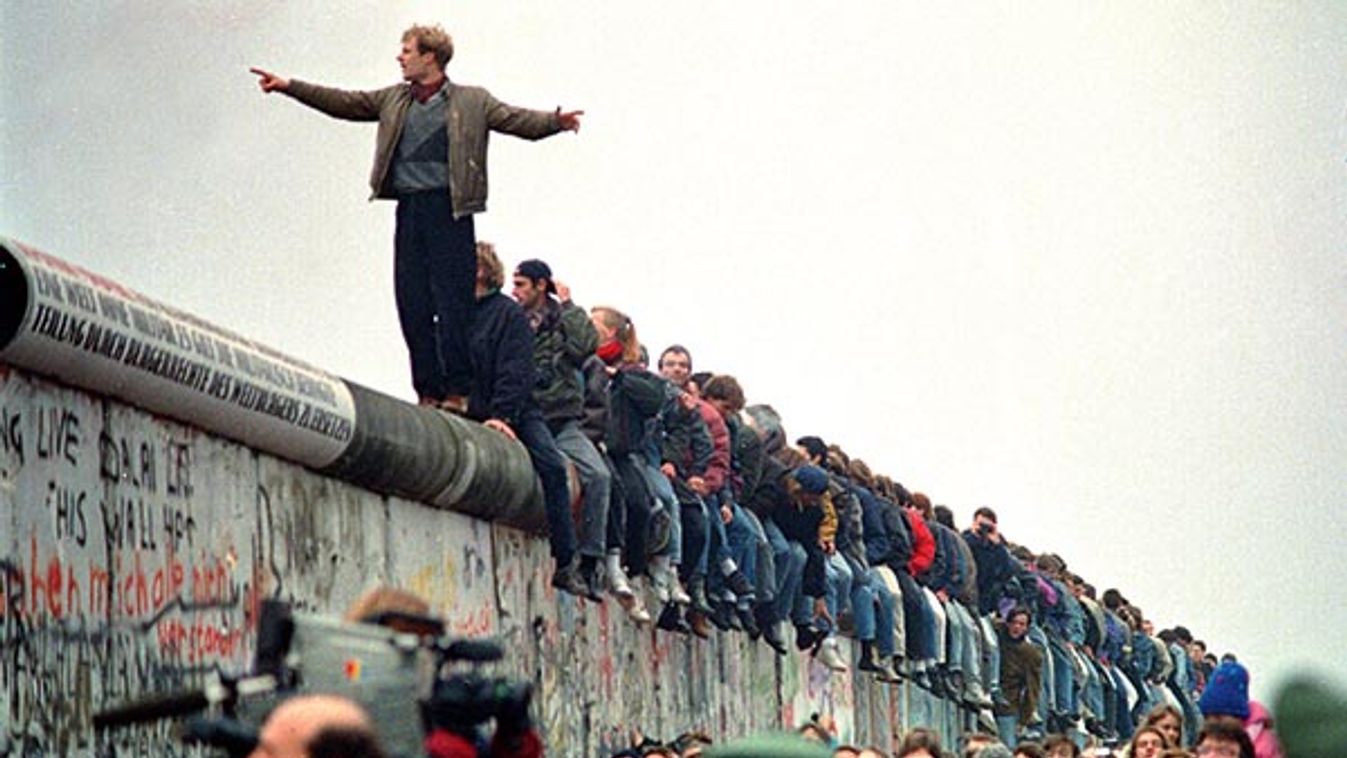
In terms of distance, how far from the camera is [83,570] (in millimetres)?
16469

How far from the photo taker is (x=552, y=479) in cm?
2378

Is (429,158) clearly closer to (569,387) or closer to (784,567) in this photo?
(569,387)

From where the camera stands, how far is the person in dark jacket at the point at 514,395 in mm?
22750

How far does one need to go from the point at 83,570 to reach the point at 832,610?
17.8 metres

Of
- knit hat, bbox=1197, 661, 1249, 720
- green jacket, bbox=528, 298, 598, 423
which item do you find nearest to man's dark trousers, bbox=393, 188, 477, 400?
green jacket, bbox=528, 298, 598, 423

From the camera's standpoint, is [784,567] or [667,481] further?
[784,567]

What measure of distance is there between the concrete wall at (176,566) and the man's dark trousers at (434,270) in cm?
99

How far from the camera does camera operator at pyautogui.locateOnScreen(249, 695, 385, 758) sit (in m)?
8.80

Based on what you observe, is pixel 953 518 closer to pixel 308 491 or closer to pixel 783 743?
pixel 308 491

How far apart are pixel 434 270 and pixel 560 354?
4.20ft

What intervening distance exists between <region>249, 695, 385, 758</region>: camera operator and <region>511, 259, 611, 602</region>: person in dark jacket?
14.0 metres

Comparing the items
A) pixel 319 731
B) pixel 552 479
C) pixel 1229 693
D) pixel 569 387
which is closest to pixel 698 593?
pixel 569 387

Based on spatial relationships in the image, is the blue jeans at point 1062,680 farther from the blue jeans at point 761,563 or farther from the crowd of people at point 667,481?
the blue jeans at point 761,563

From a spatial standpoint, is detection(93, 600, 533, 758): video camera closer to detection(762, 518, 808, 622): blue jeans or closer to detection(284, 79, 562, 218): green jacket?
detection(284, 79, 562, 218): green jacket
